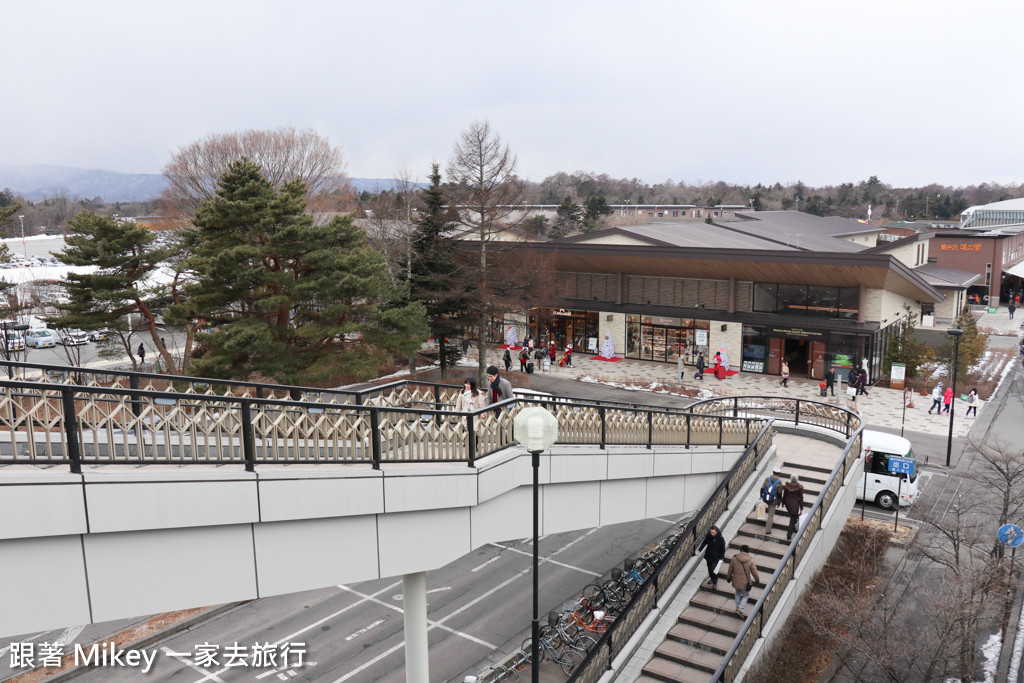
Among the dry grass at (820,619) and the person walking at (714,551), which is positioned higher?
the person walking at (714,551)

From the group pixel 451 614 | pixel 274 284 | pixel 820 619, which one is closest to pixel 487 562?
pixel 451 614

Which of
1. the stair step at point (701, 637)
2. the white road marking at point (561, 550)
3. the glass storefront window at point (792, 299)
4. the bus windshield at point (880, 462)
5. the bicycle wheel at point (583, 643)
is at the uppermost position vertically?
the glass storefront window at point (792, 299)

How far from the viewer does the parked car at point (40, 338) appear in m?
46.6

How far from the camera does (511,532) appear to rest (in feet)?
36.6

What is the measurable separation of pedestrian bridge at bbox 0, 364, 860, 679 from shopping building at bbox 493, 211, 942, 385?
25.4m

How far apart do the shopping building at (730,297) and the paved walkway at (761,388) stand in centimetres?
137

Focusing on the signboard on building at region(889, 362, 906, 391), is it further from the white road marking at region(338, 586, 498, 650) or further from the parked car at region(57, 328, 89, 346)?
the parked car at region(57, 328, 89, 346)

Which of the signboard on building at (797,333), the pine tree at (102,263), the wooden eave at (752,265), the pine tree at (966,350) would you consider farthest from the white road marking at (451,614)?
the pine tree at (966,350)

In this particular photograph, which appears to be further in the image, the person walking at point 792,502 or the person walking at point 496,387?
the person walking at point 792,502

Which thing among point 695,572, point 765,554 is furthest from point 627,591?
point 765,554

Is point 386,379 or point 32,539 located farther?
point 386,379

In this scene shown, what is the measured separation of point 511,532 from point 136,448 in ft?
18.4

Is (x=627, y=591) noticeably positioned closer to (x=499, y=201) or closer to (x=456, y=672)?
(x=456, y=672)

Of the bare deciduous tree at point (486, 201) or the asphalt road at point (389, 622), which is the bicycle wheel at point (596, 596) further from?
the bare deciduous tree at point (486, 201)
